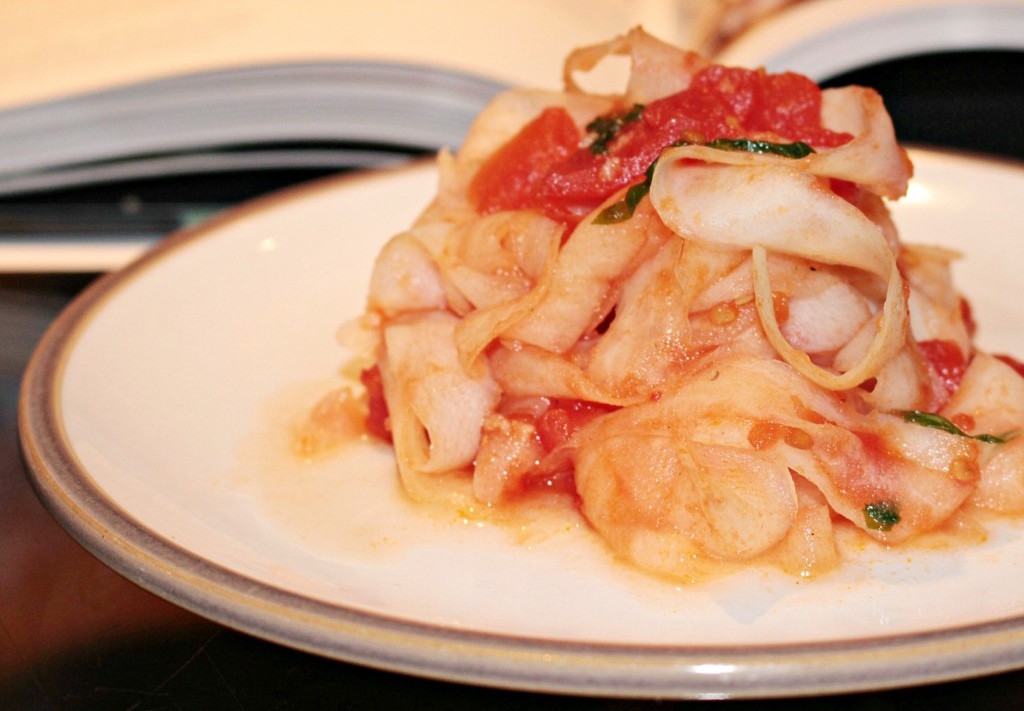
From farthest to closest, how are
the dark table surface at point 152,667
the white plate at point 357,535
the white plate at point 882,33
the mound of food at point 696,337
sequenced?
the white plate at point 882,33 < the mound of food at point 696,337 < the dark table surface at point 152,667 < the white plate at point 357,535

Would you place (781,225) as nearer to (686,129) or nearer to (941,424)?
(686,129)

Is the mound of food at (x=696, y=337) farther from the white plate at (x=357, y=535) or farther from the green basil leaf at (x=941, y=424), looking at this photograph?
the white plate at (x=357, y=535)

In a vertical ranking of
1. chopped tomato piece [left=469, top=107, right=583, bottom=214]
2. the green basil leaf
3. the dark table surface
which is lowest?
the dark table surface

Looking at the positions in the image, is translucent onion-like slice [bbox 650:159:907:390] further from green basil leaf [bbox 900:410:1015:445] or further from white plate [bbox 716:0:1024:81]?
white plate [bbox 716:0:1024:81]

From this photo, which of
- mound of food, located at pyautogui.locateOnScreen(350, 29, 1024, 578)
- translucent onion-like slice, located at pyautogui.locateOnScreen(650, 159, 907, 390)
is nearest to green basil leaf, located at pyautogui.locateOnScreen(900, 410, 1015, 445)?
mound of food, located at pyautogui.locateOnScreen(350, 29, 1024, 578)

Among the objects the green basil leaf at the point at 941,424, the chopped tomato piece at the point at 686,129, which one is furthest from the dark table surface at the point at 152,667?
the chopped tomato piece at the point at 686,129

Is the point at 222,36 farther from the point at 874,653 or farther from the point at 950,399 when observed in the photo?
the point at 874,653
